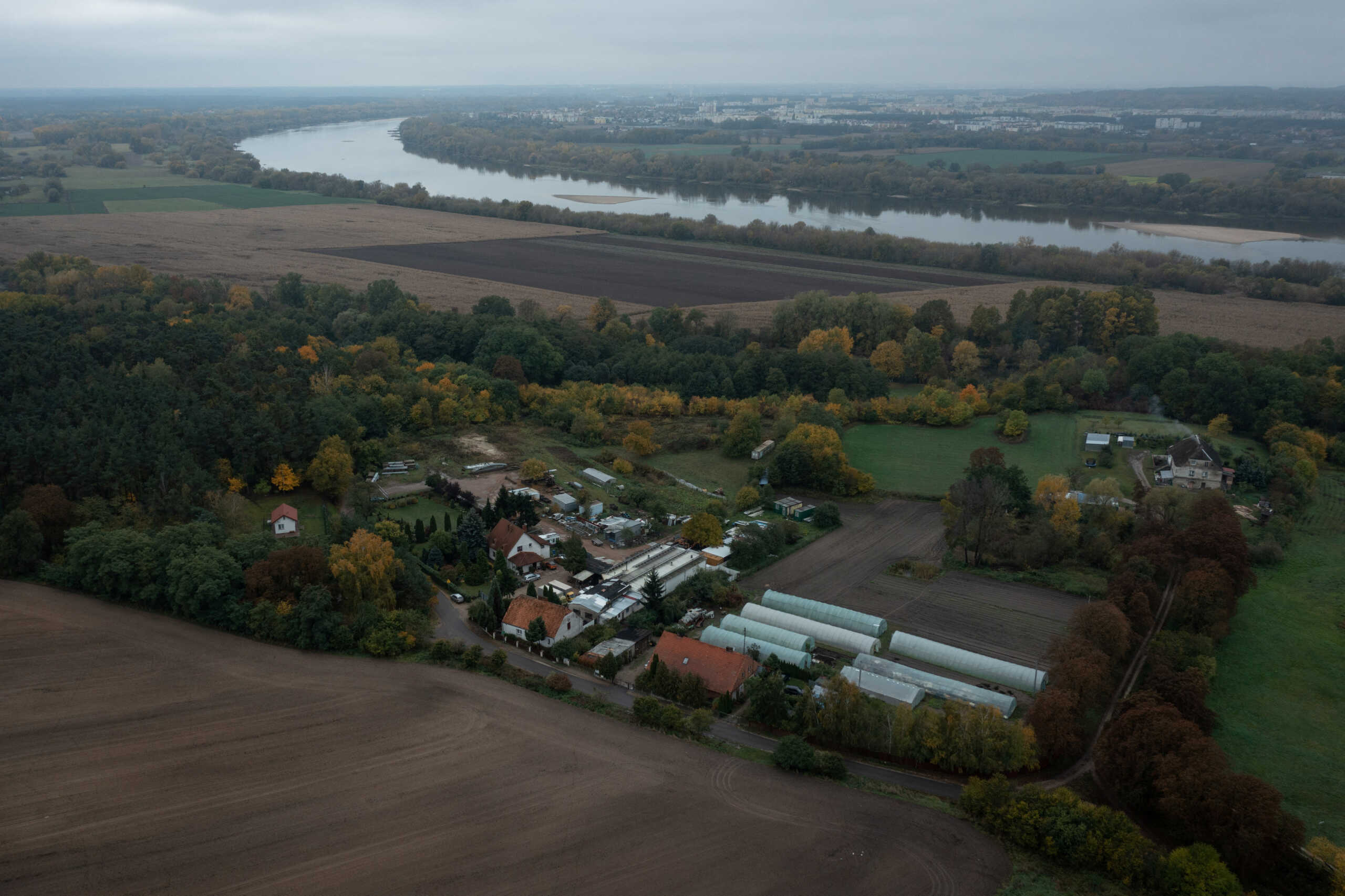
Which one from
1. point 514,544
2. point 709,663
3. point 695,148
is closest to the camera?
point 709,663

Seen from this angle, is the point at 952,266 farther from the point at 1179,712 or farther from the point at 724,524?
the point at 1179,712

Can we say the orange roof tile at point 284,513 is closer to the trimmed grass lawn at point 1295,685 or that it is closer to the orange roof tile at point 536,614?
the orange roof tile at point 536,614

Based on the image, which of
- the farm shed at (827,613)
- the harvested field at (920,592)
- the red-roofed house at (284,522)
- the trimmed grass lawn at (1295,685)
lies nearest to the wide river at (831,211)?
the trimmed grass lawn at (1295,685)

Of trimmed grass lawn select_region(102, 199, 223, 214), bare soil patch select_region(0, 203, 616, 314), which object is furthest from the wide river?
trimmed grass lawn select_region(102, 199, 223, 214)

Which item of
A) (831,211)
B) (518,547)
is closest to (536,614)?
(518,547)

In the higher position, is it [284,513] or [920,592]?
[284,513]

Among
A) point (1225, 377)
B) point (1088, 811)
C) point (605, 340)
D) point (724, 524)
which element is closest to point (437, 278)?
point (605, 340)

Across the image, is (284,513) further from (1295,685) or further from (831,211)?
(831,211)

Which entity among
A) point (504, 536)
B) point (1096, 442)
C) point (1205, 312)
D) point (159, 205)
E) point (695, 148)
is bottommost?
point (504, 536)
